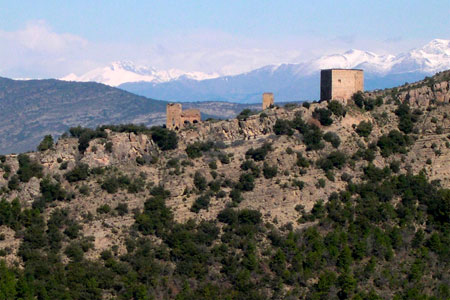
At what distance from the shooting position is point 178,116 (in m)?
72.0

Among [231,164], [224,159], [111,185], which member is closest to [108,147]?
[111,185]

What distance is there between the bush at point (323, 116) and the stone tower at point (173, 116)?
33.7ft

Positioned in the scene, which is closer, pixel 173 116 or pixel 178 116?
pixel 178 116

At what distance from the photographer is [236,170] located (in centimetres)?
6588

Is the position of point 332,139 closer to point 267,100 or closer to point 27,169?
point 267,100

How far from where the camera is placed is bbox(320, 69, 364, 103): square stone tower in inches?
2788

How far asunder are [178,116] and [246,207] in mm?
12276

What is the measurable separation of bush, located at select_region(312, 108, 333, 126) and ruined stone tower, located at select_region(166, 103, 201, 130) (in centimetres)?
899

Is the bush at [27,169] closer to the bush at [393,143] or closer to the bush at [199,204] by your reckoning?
the bush at [199,204]

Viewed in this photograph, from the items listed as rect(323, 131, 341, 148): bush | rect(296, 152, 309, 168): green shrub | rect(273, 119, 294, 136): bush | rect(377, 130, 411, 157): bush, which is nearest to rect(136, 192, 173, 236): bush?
rect(296, 152, 309, 168): green shrub

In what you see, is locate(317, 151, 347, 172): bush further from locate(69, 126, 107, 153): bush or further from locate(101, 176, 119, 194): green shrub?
locate(69, 126, 107, 153): bush

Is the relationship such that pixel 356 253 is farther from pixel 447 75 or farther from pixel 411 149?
pixel 447 75

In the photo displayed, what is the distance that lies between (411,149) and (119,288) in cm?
2470

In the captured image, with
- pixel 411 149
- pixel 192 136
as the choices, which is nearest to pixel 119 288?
pixel 192 136
